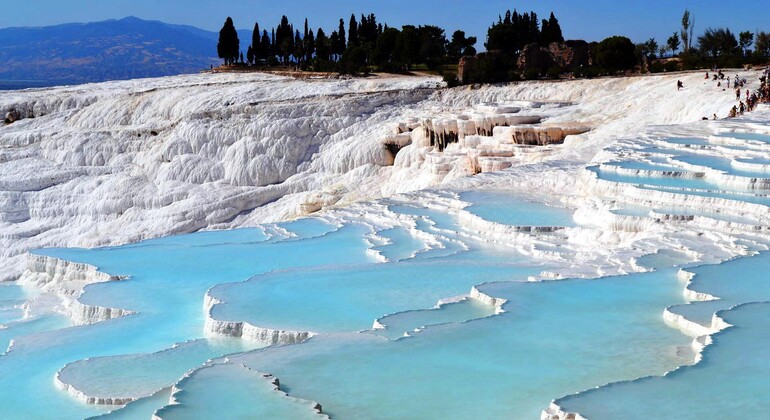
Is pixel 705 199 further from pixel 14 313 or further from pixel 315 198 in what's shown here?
pixel 315 198

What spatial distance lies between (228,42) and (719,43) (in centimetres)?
2088

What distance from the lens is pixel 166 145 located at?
24.3 meters

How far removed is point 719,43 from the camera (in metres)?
35.0

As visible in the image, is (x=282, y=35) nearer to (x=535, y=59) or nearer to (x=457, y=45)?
(x=457, y=45)

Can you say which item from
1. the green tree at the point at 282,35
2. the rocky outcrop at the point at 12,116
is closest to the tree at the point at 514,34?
the green tree at the point at 282,35

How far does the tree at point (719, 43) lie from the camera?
114 feet

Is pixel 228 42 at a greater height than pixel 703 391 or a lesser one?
greater

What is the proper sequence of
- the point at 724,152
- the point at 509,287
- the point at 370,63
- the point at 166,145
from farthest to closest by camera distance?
1. the point at 370,63
2. the point at 166,145
3. the point at 724,152
4. the point at 509,287

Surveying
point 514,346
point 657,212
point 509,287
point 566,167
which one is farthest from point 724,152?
point 514,346

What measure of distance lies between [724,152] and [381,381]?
8383 mm

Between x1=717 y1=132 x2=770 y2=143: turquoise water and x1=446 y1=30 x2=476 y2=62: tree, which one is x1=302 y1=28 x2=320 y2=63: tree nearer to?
x1=446 y1=30 x2=476 y2=62: tree

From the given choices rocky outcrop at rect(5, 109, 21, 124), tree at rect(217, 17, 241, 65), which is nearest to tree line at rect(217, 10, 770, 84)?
tree at rect(217, 17, 241, 65)

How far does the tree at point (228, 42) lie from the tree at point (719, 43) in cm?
1996

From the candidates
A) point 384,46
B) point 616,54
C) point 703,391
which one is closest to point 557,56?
point 616,54
